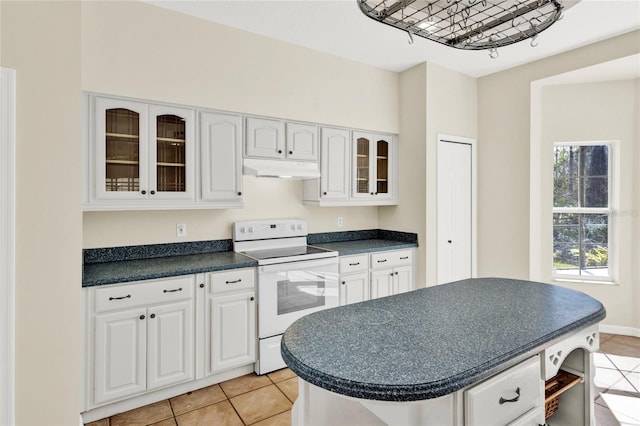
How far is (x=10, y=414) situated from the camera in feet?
5.95

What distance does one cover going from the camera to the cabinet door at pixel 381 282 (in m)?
3.53

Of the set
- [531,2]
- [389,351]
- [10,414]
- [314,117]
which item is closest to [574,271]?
[314,117]

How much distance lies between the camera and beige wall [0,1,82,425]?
71.3 inches

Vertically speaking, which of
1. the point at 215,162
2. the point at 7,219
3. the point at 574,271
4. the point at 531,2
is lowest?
the point at 574,271

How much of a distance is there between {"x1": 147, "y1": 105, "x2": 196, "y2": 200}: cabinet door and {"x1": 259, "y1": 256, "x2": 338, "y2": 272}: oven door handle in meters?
0.81

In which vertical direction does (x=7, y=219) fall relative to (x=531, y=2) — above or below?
below

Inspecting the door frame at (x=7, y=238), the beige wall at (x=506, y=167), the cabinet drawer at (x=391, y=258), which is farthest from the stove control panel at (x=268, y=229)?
the beige wall at (x=506, y=167)

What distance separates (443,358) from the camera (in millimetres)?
1161

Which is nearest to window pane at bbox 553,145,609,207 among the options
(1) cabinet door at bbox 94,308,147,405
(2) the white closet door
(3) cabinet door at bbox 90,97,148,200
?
(2) the white closet door

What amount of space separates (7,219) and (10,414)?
981 millimetres

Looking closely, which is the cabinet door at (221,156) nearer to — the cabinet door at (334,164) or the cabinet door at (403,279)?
the cabinet door at (334,164)

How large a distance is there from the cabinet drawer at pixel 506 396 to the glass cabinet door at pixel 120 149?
240 cm

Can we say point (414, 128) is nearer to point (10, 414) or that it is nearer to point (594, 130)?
point (594, 130)

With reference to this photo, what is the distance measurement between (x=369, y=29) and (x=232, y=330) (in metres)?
2.65
